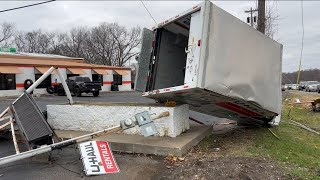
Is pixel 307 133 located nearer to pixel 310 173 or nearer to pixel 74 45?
pixel 310 173

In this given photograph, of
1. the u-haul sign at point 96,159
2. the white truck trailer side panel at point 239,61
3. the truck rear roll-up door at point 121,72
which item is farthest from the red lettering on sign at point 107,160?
the truck rear roll-up door at point 121,72

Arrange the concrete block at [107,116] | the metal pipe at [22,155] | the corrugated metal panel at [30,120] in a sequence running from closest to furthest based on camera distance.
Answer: the metal pipe at [22,155] < the corrugated metal panel at [30,120] < the concrete block at [107,116]

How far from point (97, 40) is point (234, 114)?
68809 millimetres

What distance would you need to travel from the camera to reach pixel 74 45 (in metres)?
78.6

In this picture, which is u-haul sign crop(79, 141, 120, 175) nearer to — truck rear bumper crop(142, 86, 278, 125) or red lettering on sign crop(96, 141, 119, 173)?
red lettering on sign crop(96, 141, 119, 173)

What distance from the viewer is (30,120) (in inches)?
263

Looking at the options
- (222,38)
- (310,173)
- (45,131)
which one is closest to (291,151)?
(310,173)

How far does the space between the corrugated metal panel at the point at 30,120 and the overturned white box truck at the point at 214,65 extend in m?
2.58

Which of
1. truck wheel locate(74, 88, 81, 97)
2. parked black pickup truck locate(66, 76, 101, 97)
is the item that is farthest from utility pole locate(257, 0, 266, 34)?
truck wheel locate(74, 88, 81, 97)

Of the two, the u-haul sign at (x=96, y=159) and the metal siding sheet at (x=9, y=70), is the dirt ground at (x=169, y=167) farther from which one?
the metal siding sheet at (x=9, y=70)

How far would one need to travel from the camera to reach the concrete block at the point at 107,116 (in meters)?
7.55

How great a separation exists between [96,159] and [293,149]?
4527 millimetres

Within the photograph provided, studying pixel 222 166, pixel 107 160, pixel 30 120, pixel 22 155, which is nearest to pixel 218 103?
pixel 222 166

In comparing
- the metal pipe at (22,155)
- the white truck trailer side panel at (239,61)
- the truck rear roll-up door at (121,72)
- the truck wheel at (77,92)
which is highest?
the white truck trailer side panel at (239,61)
